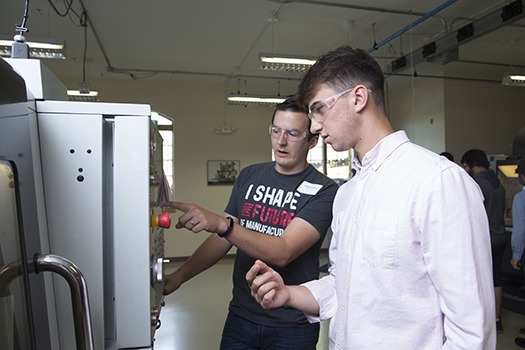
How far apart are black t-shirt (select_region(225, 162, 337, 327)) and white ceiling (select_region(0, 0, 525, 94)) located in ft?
8.74

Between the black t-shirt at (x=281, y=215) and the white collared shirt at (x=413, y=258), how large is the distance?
1.00ft

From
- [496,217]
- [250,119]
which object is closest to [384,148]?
[496,217]

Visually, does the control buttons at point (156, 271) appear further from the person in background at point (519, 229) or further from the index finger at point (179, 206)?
the person in background at point (519, 229)

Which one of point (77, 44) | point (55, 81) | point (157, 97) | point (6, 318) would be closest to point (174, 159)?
point (157, 97)

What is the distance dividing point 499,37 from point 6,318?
542 cm

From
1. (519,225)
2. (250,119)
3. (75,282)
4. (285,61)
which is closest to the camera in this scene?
(75,282)

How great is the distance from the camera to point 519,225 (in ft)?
10.7

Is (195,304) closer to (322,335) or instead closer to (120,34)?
(322,335)

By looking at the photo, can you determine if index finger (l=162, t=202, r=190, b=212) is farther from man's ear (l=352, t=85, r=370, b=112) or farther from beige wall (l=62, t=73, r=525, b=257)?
beige wall (l=62, t=73, r=525, b=257)

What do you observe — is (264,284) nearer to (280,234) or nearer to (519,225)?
(280,234)

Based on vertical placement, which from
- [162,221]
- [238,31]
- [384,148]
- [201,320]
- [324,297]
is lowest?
[201,320]

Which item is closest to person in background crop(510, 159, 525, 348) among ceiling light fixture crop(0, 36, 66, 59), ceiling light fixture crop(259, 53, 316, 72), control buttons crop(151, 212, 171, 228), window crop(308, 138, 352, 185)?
ceiling light fixture crop(259, 53, 316, 72)

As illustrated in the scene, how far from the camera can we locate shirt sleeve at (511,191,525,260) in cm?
326

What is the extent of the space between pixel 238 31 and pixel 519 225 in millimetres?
3444
